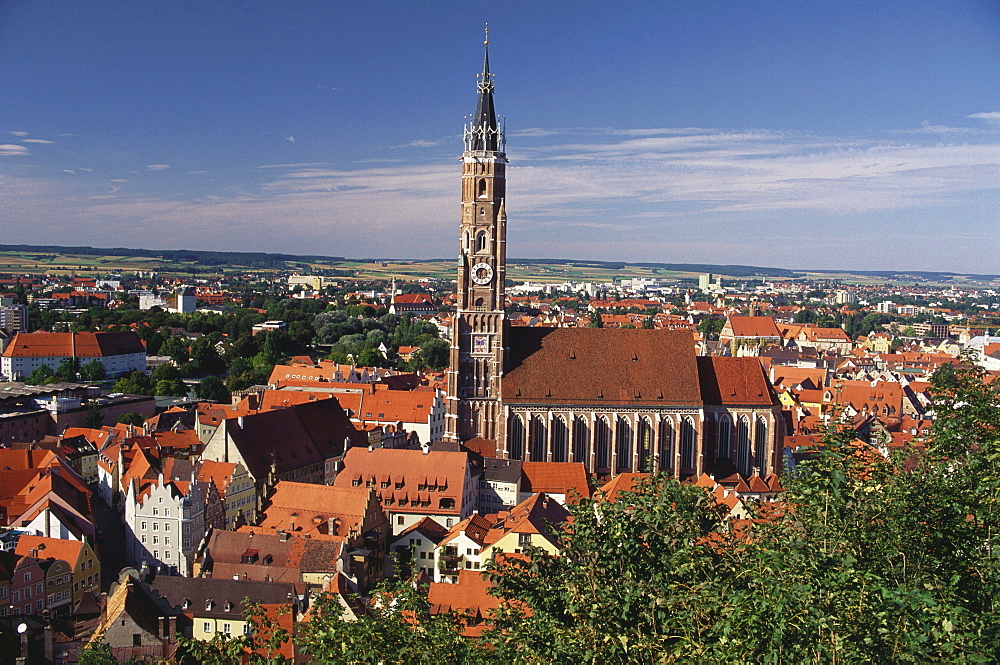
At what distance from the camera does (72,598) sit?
136ft

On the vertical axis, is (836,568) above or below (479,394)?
above

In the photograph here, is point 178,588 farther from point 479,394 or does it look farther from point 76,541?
point 479,394

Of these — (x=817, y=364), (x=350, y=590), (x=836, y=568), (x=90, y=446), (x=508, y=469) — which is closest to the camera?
(x=836, y=568)

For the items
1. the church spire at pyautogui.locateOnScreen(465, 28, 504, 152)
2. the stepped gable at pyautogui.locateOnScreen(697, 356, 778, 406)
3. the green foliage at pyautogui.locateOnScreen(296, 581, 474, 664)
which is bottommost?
the stepped gable at pyautogui.locateOnScreen(697, 356, 778, 406)

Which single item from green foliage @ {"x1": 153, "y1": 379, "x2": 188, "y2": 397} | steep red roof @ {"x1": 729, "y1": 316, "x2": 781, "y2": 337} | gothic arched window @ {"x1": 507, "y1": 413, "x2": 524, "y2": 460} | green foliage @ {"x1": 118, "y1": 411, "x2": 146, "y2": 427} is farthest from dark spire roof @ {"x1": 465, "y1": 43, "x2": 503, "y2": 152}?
steep red roof @ {"x1": 729, "y1": 316, "x2": 781, "y2": 337}

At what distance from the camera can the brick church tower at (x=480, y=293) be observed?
61469mm

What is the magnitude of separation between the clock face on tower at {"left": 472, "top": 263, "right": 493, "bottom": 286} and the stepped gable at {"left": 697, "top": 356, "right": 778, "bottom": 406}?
1470cm

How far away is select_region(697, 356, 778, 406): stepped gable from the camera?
61.6 m

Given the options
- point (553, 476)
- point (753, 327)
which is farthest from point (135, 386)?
point (753, 327)

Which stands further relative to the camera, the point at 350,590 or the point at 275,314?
the point at 275,314

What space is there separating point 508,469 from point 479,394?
286 inches

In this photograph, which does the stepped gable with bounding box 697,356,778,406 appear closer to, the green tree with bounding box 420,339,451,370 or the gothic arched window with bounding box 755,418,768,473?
the gothic arched window with bounding box 755,418,768,473

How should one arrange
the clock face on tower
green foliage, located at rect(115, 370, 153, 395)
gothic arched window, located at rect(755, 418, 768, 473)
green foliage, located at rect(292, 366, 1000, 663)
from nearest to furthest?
1. green foliage, located at rect(292, 366, 1000, 663)
2. gothic arched window, located at rect(755, 418, 768, 473)
3. the clock face on tower
4. green foliage, located at rect(115, 370, 153, 395)

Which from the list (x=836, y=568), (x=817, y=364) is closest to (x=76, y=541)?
(x=836, y=568)
